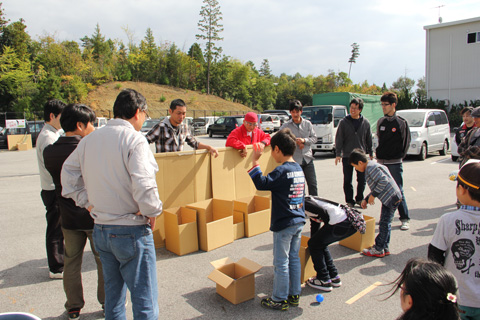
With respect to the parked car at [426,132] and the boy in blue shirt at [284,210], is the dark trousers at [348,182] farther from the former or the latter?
the parked car at [426,132]

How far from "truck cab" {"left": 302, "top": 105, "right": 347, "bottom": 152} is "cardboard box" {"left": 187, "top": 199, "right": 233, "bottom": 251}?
9.87 metres

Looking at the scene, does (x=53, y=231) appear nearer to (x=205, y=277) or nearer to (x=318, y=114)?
(x=205, y=277)

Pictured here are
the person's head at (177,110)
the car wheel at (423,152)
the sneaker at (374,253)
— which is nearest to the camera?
the sneaker at (374,253)

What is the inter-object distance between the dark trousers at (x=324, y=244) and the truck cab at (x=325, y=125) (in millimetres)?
10955

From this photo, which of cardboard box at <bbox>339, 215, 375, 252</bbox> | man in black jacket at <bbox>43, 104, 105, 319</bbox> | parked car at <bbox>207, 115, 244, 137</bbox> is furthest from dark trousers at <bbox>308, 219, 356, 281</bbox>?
parked car at <bbox>207, 115, 244, 137</bbox>

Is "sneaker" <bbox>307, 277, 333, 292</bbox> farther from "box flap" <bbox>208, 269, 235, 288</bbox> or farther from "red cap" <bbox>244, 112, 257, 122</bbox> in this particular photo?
"red cap" <bbox>244, 112, 257, 122</bbox>

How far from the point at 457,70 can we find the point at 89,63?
155 feet

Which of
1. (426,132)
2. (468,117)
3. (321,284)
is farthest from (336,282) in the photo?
(426,132)

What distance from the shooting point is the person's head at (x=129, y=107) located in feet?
8.14

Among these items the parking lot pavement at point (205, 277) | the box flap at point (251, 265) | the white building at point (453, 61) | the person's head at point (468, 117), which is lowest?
the parking lot pavement at point (205, 277)

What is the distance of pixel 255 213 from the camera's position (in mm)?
5312

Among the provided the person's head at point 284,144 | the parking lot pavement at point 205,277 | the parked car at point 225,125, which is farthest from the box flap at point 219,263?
the parked car at point 225,125

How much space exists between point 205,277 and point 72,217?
1.71m

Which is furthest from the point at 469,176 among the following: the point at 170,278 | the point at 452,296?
the point at 170,278
